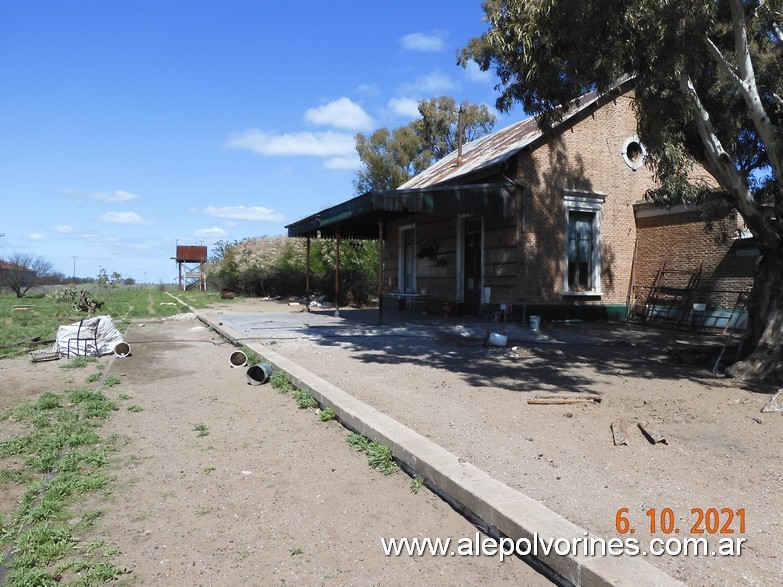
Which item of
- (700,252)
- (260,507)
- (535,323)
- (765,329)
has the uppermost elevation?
(700,252)

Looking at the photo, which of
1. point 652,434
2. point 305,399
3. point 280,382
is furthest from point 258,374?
point 652,434

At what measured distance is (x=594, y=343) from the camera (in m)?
12.1

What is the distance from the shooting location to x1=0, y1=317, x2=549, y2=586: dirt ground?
324 centimetres

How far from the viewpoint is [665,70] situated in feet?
26.4

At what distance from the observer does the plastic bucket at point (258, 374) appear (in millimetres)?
8484

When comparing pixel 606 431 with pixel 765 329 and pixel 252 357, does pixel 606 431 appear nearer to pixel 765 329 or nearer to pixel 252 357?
pixel 765 329

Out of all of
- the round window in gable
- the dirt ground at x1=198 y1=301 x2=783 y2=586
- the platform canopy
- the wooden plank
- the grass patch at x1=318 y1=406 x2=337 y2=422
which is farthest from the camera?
the round window in gable

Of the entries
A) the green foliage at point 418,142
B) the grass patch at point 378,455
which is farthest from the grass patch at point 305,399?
the green foliage at point 418,142

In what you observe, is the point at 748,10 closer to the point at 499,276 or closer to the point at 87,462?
the point at 499,276

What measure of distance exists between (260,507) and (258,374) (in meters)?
4.58

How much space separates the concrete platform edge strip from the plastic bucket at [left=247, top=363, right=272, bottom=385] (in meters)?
2.65

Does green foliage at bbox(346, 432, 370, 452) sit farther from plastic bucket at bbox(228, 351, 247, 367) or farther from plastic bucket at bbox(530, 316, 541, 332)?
plastic bucket at bbox(530, 316, 541, 332)

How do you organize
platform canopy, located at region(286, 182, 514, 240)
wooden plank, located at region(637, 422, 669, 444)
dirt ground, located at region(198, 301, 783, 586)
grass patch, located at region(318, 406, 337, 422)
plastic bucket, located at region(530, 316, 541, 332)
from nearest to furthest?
dirt ground, located at region(198, 301, 783, 586)
wooden plank, located at region(637, 422, 669, 444)
grass patch, located at region(318, 406, 337, 422)
platform canopy, located at region(286, 182, 514, 240)
plastic bucket, located at region(530, 316, 541, 332)

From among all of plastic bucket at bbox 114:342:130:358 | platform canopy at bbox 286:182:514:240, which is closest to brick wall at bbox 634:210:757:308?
platform canopy at bbox 286:182:514:240
